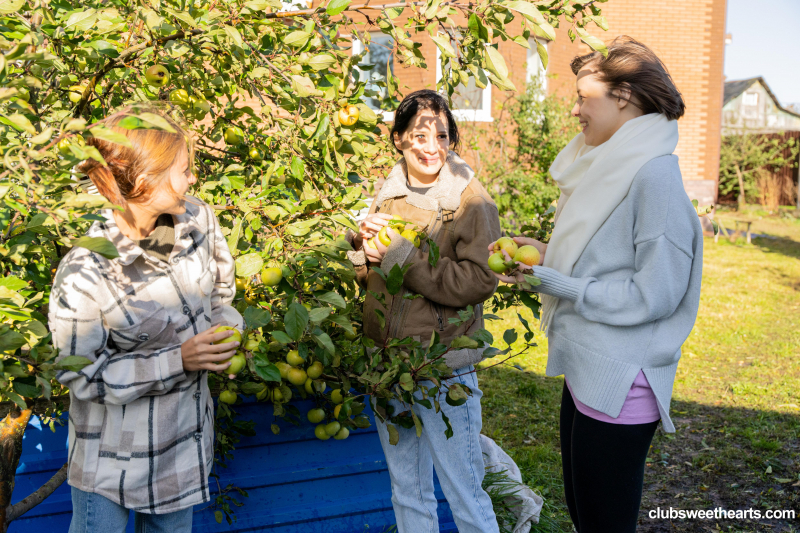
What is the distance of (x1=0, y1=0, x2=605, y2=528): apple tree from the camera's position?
1483 mm

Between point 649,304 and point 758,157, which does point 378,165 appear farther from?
point 758,157

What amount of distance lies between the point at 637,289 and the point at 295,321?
0.87m

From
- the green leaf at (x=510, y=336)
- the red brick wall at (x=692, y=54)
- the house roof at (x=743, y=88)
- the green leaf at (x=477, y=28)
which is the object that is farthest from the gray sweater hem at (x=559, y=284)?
the house roof at (x=743, y=88)

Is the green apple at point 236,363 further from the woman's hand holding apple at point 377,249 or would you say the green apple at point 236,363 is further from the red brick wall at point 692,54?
the red brick wall at point 692,54

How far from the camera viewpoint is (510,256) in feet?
5.81

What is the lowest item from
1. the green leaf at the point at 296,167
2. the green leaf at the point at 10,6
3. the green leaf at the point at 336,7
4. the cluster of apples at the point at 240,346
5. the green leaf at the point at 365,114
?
the cluster of apples at the point at 240,346

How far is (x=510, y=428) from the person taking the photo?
4020 mm

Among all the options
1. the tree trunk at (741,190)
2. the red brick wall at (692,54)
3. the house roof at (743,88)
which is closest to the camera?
the red brick wall at (692,54)

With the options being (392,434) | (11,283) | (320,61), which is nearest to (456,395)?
(392,434)

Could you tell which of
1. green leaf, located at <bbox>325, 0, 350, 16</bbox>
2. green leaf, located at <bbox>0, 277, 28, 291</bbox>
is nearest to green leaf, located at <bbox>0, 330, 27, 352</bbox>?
green leaf, located at <bbox>0, 277, 28, 291</bbox>

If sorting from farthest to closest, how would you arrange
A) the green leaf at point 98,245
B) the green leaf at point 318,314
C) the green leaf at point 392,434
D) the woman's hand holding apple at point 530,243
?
the woman's hand holding apple at point 530,243 → the green leaf at point 392,434 → the green leaf at point 318,314 → the green leaf at point 98,245

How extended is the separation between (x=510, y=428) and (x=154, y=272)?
9.86 ft

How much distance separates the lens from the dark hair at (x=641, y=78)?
1610 mm

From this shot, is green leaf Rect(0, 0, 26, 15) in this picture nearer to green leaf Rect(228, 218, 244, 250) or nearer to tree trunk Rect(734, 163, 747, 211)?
green leaf Rect(228, 218, 244, 250)
